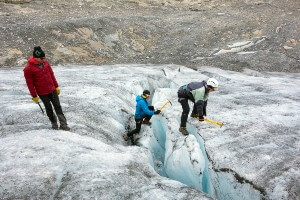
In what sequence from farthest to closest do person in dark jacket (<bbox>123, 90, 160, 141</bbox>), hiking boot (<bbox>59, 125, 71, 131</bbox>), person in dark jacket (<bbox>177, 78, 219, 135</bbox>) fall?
1. person in dark jacket (<bbox>123, 90, 160, 141</bbox>)
2. person in dark jacket (<bbox>177, 78, 219, 135</bbox>)
3. hiking boot (<bbox>59, 125, 71, 131</bbox>)

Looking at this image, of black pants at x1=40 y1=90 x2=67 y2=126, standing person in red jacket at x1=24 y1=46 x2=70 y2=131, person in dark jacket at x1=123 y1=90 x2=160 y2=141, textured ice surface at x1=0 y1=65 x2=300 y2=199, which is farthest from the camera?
person in dark jacket at x1=123 y1=90 x2=160 y2=141

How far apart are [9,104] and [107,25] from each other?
13464mm

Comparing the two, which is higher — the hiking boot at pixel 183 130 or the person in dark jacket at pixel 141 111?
the person in dark jacket at pixel 141 111

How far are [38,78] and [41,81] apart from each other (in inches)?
3.6

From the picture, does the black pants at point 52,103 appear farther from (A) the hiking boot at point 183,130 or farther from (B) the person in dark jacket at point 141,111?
(A) the hiking boot at point 183,130

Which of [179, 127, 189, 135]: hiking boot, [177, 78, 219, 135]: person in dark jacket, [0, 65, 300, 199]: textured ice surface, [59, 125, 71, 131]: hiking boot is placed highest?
[177, 78, 219, 135]: person in dark jacket

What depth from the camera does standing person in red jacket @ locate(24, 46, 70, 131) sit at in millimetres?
5797

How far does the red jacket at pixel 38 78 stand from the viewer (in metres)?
5.82

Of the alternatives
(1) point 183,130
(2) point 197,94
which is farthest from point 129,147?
(2) point 197,94

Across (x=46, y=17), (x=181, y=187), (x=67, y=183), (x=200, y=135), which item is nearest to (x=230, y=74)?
(x=200, y=135)

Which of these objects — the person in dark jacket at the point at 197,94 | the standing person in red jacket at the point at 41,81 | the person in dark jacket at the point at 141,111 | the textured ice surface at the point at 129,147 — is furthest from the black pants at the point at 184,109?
the standing person in red jacket at the point at 41,81

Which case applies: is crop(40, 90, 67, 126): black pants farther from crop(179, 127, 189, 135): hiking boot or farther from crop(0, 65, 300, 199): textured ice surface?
crop(179, 127, 189, 135): hiking boot

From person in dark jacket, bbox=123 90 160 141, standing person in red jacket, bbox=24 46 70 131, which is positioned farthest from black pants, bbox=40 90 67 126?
person in dark jacket, bbox=123 90 160 141

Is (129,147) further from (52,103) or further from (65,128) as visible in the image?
(52,103)
